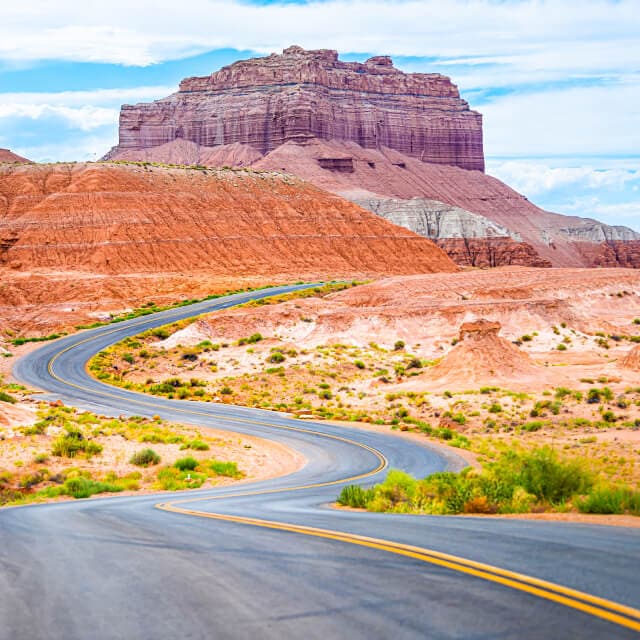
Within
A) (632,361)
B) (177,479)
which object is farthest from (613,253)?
(177,479)

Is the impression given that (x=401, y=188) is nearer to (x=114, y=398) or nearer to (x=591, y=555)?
(x=114, y=398)

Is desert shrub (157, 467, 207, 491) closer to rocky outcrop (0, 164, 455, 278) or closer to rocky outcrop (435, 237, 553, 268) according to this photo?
rocky outcrop (0, 164, 455, 278)

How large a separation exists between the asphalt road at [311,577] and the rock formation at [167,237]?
220 ft

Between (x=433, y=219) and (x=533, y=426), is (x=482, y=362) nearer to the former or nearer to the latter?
(x=533, y=426)

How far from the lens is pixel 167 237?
310 feet

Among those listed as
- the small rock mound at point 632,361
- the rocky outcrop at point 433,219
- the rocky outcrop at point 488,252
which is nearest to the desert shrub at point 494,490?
the small rock mound at point 632,361

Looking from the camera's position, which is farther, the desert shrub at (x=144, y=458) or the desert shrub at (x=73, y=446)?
the desert shrub at (x=73, y=446)

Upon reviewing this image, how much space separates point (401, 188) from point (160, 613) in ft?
571

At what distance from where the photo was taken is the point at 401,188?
176 m

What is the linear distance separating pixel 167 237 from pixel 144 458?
233 ft

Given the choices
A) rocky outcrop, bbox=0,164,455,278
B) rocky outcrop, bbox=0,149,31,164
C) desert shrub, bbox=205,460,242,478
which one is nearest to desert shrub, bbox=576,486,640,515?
desert shrub, bbox=205,460,242,478

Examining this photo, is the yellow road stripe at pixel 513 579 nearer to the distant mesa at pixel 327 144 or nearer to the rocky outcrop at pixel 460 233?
the rocky outcrop at pixel 460 233

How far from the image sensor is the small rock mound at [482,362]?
43812 mm

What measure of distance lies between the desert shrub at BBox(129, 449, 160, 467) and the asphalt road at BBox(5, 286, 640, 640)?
13244mm
